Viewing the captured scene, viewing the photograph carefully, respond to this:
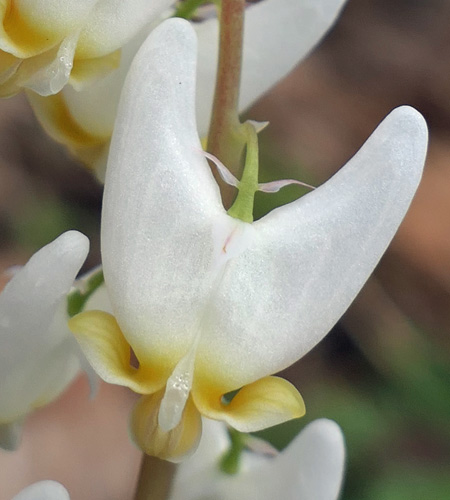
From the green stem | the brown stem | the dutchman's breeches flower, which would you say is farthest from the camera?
the brown stem

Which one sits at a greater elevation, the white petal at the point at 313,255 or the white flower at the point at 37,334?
the white petal at the point at 313,255

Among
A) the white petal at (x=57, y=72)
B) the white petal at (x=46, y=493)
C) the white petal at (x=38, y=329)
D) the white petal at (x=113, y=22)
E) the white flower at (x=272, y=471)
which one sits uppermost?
the white petal at (x=113, y=22)

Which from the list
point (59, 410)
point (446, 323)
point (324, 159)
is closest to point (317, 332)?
point (59, 410)

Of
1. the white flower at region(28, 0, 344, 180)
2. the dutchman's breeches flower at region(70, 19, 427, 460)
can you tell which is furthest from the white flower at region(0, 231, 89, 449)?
the white flower at region(28, 0, 344, 180)

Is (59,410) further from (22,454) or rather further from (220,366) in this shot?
(220,366)

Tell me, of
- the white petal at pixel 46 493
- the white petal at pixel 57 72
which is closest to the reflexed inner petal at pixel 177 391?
the white petal at pixel 46 493

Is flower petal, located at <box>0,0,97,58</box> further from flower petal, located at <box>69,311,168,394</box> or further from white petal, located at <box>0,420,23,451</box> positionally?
white petal, located at <box>0,420,23,451</box>

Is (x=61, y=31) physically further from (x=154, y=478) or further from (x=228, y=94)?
(x=154, y=478)

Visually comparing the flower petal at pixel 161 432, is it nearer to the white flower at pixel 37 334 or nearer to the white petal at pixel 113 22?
the white flower at pixel 37 334
